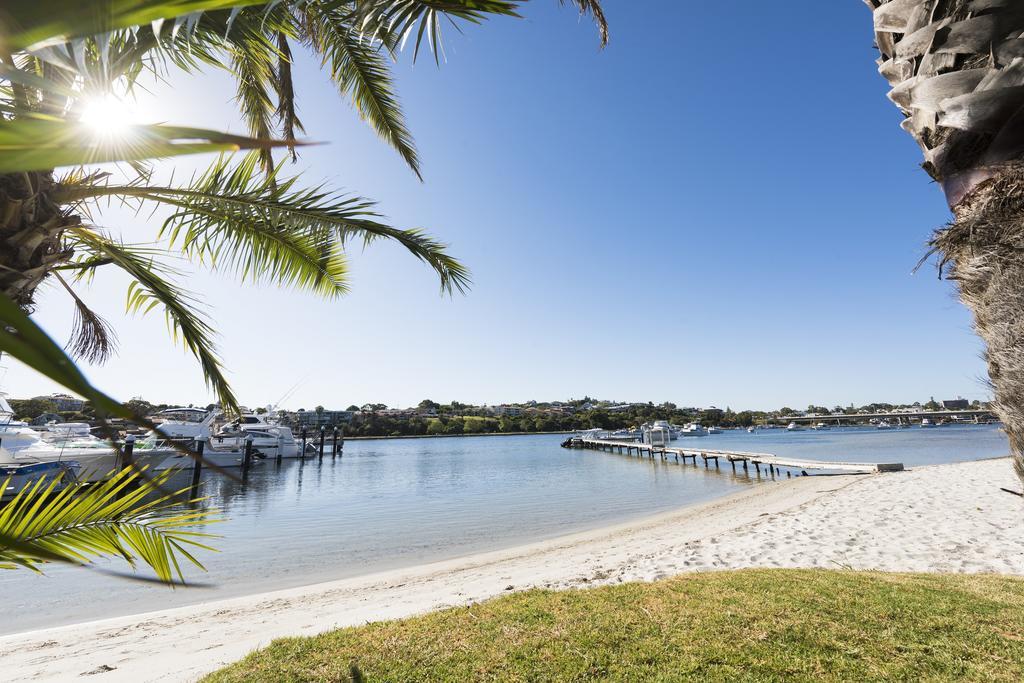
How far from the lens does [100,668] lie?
5.45 meters

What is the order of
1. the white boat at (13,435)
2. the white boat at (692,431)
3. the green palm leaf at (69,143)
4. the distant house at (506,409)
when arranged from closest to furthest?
the green palm leaf at (69,143), the white boat at (13,435), the white boat at (692,431), the distant house at (506,409)

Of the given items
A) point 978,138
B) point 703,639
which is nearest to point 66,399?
point 978,138

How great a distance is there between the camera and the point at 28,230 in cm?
265

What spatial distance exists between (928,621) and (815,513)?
10.5 meters

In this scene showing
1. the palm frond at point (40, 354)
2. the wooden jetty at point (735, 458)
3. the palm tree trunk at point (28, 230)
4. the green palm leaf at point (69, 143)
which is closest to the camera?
the palm frond at point (40, 354)

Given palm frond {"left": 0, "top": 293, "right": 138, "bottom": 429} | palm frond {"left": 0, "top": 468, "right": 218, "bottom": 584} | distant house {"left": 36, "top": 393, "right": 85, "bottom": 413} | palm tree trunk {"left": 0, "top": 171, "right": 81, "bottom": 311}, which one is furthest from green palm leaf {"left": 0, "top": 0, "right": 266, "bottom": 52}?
palm tree trunk {"left": 0, "top": 171, "right": 81, "bottom": 311}

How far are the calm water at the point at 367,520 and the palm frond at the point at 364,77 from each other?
457 centimetres

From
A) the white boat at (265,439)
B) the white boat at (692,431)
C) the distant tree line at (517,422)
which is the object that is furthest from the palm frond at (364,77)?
the white boat at (692,431)

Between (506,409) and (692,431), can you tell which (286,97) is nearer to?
(692,431)

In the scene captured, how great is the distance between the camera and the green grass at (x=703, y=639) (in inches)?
143

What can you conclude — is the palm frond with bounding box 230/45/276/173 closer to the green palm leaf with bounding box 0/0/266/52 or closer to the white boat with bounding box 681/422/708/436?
the green palm leaf with bounding box 0/0/266/52

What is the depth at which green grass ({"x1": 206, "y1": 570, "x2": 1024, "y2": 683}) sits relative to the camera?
3643 mm

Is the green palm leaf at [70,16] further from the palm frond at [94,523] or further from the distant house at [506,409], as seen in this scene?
the distant house at [506,409]

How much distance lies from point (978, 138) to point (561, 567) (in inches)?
382
